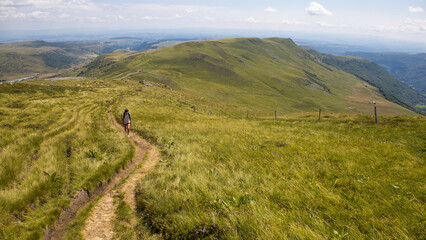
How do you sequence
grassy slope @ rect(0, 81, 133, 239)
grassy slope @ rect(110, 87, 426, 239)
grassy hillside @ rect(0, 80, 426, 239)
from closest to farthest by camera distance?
grassy slope @ rect(110, 87, 426, 239) < grassy hillside @ rect(0, 80, 426, 239) < grassy slope @ rect(0, 81, 133, 239)

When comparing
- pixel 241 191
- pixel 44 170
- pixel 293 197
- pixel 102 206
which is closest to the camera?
pixel 293 197

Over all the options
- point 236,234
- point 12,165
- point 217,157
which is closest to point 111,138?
point 12,165

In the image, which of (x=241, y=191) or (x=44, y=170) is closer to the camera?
(x=241, y=191)

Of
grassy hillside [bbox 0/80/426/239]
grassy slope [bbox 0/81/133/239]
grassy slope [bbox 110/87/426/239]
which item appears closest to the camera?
grassy slope [bbox 110/87/426/239]

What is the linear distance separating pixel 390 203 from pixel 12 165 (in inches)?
553

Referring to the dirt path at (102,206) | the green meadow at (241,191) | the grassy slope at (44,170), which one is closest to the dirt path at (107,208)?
the dirt path at (102,206)

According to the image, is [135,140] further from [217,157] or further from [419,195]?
[419,195]

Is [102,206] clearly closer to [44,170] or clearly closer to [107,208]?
[107,208]

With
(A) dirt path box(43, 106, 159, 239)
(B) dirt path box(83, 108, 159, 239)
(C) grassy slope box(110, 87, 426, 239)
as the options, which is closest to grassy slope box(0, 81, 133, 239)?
(A) dirt path box(43, 106, 159, 239)

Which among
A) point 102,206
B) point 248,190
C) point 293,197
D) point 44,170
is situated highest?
point 293,197

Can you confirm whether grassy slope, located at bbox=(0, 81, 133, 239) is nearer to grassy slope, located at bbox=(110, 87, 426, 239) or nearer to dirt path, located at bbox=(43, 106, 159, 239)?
dirt path, located at bbox=(43, 106, 159, 239)

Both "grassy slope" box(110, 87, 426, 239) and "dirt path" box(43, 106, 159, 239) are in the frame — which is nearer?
"grassy slope" box(110, 87, 426, 239)

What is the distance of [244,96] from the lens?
143 meters

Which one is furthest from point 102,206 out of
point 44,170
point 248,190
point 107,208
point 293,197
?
point 293,197
